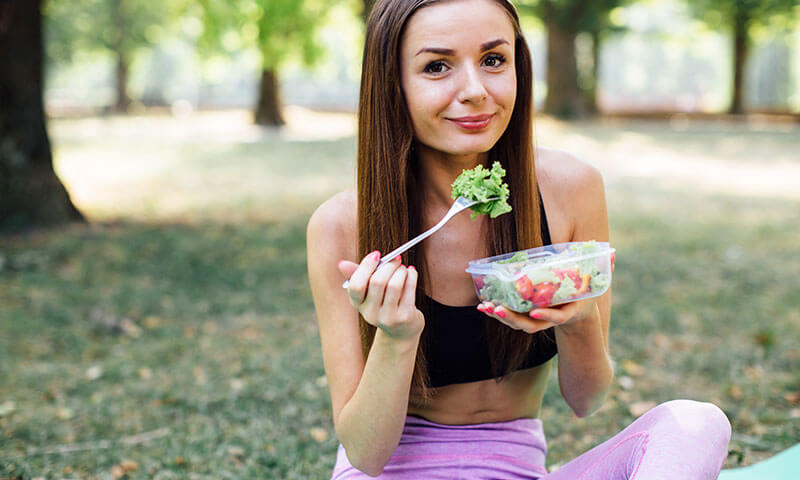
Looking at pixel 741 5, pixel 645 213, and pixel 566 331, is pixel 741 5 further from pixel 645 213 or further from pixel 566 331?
pixel 566 331

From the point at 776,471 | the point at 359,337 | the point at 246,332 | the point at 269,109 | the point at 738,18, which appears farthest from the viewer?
the point at 738,18

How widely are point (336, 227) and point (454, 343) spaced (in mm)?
446

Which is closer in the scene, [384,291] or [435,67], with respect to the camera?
[384,291]

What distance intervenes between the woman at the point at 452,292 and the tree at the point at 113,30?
105ft

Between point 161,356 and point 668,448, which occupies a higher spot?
point 668,448

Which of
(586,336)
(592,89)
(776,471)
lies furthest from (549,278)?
(592,89)

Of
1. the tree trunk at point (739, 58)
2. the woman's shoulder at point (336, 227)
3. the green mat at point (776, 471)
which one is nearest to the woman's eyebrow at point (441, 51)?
the woman's shoulder at point (336, 227)

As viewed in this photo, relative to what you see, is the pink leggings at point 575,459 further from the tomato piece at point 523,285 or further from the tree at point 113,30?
the tree at point 113,30

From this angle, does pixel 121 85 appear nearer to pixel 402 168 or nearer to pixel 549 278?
pixel 402 168

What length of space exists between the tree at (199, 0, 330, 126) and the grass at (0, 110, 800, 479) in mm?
5284

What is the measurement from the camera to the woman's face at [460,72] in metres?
1.80

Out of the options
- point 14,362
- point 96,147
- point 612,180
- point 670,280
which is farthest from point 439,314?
point 96,147

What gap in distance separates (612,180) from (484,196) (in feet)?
35.7

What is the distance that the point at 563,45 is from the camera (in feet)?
70.1
